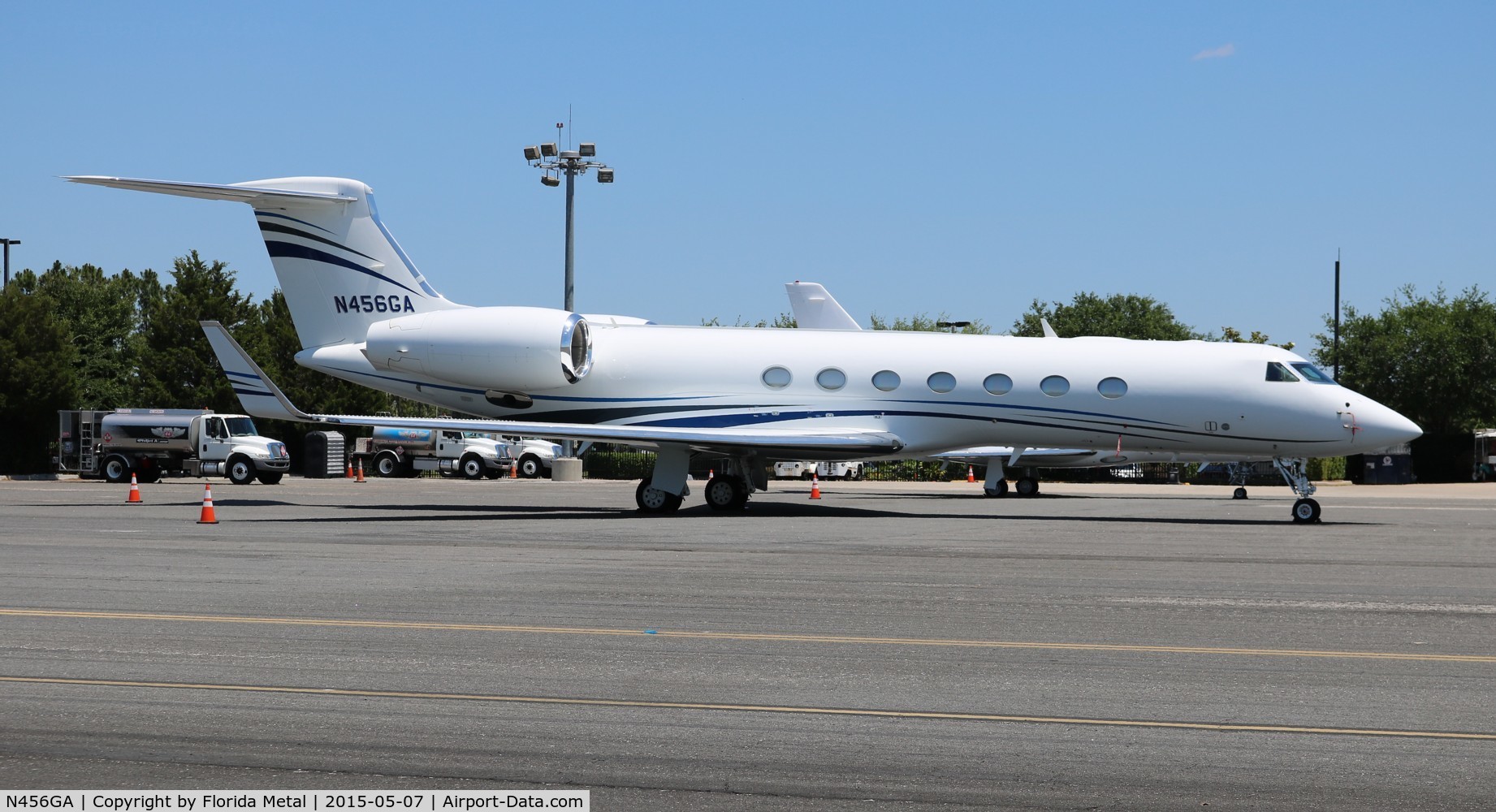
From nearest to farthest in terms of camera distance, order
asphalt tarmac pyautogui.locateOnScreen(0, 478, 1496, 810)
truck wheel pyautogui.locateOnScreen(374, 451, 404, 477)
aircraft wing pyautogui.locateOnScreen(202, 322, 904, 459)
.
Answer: asphalt tarmac pyautogui.locateOnScreen(0, 478, 1496, 810) < aircraft wing pyautogui.locateOnScreen(202, 322, 904, 459) < truck wheel pyautogui.locateOnScreen(374, 451, 404, 477)

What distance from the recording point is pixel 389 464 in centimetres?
5481

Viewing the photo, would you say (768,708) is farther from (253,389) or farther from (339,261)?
(339,261)

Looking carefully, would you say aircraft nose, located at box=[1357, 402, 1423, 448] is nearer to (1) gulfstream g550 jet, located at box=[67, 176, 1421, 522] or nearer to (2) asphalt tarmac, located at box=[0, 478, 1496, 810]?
(1) gulfstream g550 jet, located at box=[67, 176, 1421, 522]

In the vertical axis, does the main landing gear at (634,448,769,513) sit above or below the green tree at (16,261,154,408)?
below

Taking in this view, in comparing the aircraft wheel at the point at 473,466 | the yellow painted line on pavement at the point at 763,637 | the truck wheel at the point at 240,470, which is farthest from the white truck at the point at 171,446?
the yellow painted line on pavement at the point at 763,637

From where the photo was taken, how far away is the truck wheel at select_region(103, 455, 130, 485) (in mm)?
42094

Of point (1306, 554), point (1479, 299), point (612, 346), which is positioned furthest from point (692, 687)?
point (1479, 299)

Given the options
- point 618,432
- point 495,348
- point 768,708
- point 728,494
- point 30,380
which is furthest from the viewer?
point 30,380

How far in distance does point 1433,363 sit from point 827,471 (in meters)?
25.1

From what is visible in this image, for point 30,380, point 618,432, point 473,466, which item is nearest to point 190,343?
point 30,380

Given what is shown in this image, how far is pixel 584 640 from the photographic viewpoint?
8945 mm

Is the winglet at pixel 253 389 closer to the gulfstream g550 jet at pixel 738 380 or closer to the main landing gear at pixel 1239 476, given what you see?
the gulfstream g550 jet at pixel 738 380
